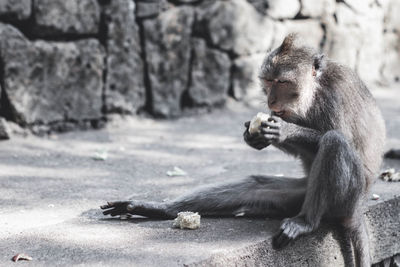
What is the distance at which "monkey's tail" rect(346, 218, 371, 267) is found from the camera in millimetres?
3479

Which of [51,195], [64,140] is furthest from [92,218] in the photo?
[64,140]

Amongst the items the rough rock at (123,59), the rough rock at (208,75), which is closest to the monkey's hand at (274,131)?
the rough rock at (123,59)

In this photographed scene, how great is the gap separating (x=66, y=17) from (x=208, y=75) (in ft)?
6.28

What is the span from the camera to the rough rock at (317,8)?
328 inches

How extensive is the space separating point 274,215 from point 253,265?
613mm

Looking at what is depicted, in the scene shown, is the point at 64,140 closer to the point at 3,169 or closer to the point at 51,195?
the point at 3,169

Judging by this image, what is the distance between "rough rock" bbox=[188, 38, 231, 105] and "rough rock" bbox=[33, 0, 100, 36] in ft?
4.41

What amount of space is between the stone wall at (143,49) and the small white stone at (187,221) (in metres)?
3.14

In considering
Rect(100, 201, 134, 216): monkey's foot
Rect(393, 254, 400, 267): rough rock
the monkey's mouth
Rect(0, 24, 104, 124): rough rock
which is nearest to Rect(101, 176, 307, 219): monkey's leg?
Rect(100, 201, 134, 216): monkey's foot

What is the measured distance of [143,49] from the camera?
6906 mm

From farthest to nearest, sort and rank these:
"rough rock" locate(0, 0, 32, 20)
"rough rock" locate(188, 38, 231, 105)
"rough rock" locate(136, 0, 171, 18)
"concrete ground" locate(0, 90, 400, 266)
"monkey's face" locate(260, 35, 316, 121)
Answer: "rough rock" locate(188, 38, 231, 105) → "rough rock" locate(136, 0, 171, 18) → "rough rock" locate(0, 0, 32, 20) → "monkey's face" locate(260, 35, 316, 121) → "concrete ground" locate(0, 90, 400, 266)

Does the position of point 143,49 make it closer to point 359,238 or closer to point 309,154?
point 309,154

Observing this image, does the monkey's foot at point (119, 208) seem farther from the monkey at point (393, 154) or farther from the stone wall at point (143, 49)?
the stone wall at point (143, 49)

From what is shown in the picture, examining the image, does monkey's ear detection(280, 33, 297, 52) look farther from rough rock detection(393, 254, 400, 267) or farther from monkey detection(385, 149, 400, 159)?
monkey detection(385, 149, 400, 159)
